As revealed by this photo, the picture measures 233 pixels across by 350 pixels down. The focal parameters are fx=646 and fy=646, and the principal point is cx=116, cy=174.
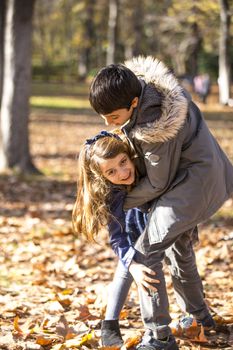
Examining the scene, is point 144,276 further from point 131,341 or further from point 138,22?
point 138,22

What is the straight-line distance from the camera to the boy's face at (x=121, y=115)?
3.24 m

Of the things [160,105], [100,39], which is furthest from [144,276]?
[100,39]

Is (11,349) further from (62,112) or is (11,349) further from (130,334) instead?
(62,112)

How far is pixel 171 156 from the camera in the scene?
3270 mm

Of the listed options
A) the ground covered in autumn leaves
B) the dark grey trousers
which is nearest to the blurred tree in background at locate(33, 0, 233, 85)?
the ground covered in autumn leaves

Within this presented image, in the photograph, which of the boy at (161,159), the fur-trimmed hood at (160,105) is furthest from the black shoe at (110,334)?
the fur-trimmed hood at (160,105)

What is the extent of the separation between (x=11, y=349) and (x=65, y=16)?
4938 cm

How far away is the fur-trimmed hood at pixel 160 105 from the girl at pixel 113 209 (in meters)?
0.29

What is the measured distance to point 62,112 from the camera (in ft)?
86.7

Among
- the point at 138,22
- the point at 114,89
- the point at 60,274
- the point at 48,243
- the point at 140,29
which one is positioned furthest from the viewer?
the point at 140,29

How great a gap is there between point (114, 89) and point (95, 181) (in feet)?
2.07

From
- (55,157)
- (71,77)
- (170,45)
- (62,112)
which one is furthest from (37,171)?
(71,77)

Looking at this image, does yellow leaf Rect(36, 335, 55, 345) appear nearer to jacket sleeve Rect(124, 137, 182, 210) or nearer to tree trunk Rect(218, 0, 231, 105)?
jacket sleeve Rect(124, 137, 182, 210)

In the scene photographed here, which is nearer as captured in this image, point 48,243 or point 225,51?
point 48,243
